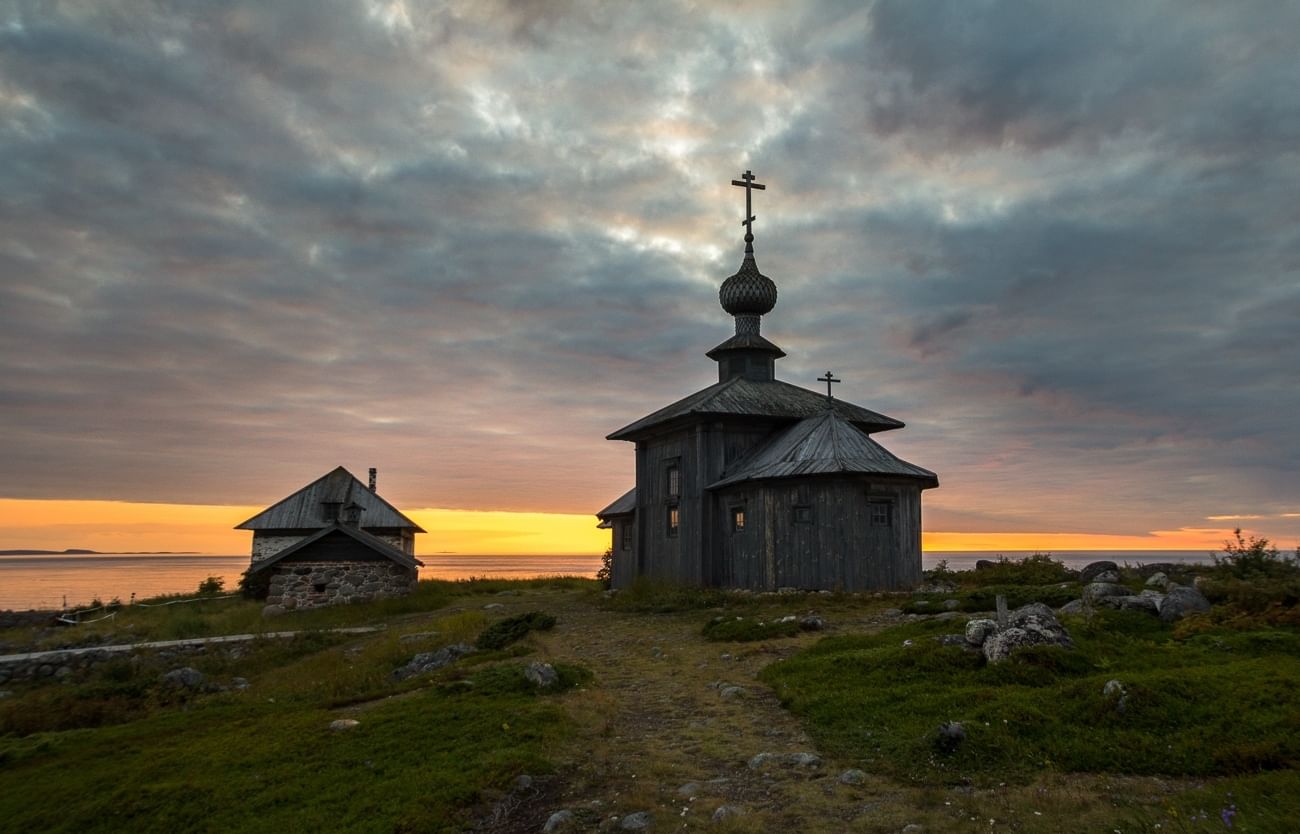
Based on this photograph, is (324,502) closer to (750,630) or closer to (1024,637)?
(750,630)

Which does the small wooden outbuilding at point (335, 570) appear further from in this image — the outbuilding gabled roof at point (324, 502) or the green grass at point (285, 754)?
the green grass at point (285, 754)

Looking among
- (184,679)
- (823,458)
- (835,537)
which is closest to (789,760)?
(184,679)

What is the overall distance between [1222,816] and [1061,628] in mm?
5598

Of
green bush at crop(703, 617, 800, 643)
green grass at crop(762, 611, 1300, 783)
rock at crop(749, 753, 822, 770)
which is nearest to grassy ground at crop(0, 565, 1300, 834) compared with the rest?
green grass at crop(762, 611, 1300, 783)

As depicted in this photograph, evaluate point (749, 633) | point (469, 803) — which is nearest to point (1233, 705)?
point (469, 803)

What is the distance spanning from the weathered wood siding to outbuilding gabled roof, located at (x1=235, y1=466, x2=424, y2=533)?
2533 cm

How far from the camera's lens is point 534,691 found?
12.0 metres

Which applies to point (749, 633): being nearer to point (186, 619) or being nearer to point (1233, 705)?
point (1233, 705)

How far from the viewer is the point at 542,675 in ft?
40.9

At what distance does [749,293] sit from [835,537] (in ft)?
40.8

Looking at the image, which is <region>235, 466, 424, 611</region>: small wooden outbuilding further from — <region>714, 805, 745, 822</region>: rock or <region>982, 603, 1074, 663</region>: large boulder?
<region>714, 805, 745, 822</region>: rock

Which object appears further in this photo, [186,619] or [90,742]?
[186,619]

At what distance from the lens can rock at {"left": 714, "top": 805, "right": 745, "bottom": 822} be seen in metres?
7.14

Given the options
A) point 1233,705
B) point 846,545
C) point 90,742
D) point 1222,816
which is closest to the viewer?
point 1222,816
